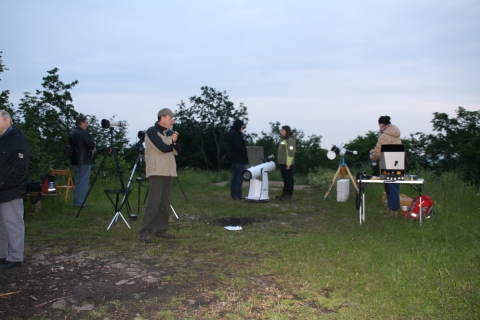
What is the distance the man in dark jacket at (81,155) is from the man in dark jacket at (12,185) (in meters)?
4.31

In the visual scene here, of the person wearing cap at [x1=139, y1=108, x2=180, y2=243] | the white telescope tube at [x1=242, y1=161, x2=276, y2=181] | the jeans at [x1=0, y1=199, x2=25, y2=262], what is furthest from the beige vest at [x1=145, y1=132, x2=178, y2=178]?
the white telescope tube at [x1=242, y1=161, x2=276, y2=181]

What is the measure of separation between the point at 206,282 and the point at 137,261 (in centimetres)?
124

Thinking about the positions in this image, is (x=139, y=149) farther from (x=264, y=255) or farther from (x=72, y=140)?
(x=264, y=255)

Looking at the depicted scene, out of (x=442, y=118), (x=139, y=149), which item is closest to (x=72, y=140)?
A: (x=139, y=149)

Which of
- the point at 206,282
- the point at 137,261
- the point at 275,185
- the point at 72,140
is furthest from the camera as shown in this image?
the point at 275,185

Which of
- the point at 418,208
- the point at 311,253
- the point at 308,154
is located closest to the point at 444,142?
the point at 308,154

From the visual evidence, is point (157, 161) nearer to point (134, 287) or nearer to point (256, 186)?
point (134, 287)

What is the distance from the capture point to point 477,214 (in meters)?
8.44

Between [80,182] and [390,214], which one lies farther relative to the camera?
[80,182]

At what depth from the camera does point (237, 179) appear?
11.8 m

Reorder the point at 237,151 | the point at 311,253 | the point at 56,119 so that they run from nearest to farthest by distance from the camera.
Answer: the point at 311,253
the point at 237,151
the point at 56,119

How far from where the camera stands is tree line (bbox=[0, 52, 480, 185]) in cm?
1233

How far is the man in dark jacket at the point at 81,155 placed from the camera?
984 centimetres

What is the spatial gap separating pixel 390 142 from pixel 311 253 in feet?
11.9
